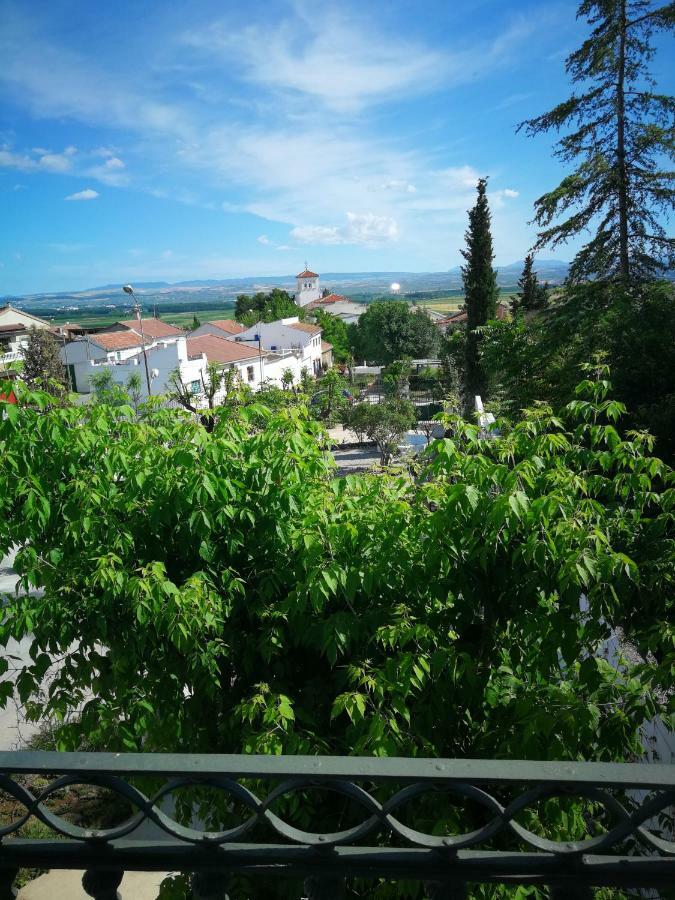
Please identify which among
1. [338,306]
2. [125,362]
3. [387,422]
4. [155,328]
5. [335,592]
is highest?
[338,306]

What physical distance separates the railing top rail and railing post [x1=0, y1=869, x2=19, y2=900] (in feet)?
0.97

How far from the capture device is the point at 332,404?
37188mm

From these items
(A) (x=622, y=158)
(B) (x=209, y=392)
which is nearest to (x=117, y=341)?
(B) (x=209, y=392)

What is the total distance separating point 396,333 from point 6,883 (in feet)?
249

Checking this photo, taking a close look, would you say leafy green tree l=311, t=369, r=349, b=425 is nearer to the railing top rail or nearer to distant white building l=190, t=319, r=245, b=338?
the railing top rail

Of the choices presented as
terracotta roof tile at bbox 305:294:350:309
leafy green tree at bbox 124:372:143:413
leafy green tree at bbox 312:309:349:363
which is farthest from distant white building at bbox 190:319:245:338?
leafy green tree at bbox 124:372:143:413

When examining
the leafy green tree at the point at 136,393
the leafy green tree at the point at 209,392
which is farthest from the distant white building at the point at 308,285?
the leafy green tree at the point at 136,393

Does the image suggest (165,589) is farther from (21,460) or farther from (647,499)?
(647,499)

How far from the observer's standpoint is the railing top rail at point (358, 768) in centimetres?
122

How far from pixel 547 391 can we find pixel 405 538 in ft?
49.1

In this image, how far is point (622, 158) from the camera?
54.4ft

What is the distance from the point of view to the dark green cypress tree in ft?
114

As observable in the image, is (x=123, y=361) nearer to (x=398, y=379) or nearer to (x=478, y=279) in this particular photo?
(x=398, y=379)

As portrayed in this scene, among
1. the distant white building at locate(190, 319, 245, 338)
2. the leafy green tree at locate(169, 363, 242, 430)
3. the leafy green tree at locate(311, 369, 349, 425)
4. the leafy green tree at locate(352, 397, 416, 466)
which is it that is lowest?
the leafy green tree at locate(352, 397, 416, 466)
